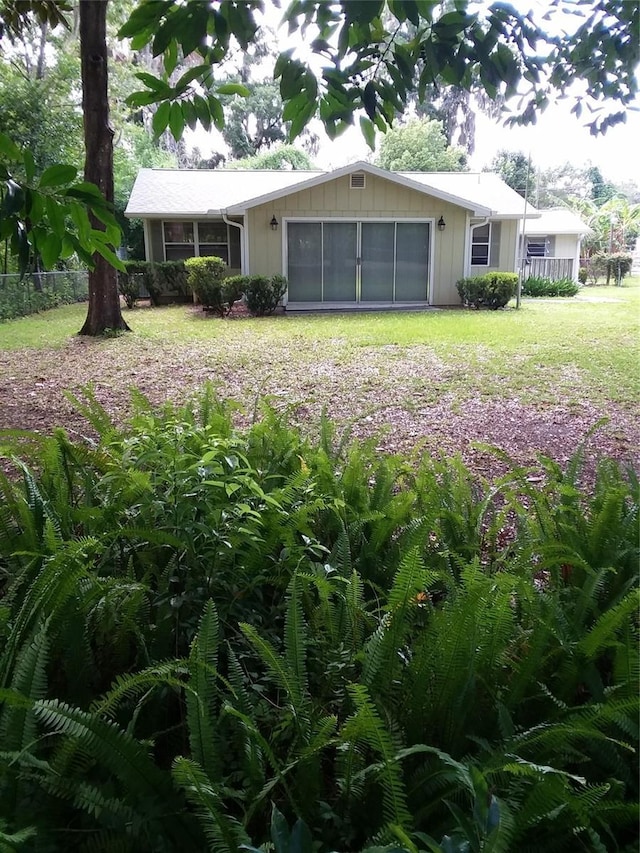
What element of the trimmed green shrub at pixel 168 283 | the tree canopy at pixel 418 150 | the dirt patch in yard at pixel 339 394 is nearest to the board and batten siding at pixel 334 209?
the trimmed green shrub at pixel 168 283

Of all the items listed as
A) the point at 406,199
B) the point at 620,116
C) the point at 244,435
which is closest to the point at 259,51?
the point at 620,116

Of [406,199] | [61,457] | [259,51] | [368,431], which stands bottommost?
[368,431]

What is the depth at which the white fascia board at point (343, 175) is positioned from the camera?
13039 millimetres

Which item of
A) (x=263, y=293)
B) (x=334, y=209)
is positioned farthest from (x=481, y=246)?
(x=263, y=293)

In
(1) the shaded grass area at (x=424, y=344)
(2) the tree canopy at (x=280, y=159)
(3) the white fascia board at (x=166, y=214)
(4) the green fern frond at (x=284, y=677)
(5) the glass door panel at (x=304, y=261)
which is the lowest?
(4) the green fern frond at (x=284, y=677)

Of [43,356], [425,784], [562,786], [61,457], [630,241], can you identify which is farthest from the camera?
[630,241]

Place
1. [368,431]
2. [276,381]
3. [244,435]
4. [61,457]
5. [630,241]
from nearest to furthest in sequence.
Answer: [61,457]
[244,435]
[368,431]
[276,381]
[630,241]

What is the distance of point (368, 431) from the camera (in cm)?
491

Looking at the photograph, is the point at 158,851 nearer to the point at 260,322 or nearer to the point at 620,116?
the point at 620,116

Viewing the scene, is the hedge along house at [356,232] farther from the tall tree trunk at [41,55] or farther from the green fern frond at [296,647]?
the green fern frond at [296,647]

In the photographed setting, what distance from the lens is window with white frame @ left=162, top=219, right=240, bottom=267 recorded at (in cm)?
1544

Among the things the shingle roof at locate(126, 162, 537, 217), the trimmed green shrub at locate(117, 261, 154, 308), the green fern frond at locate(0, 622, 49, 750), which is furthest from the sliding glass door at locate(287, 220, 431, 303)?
the green fern frond at locate(0, 622, 49, 750)

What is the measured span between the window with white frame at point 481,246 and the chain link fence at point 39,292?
968cm

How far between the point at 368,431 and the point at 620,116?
2718mm
